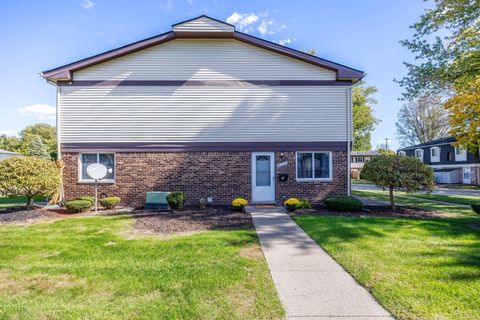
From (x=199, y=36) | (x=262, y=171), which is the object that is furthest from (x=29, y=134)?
(x=262, y=171)

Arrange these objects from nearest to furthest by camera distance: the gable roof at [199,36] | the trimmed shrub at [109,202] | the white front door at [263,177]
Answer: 1. the trimmed shrub at [109,202]
2. the gable roof at [199,36]
3. the white front door at [263,177]

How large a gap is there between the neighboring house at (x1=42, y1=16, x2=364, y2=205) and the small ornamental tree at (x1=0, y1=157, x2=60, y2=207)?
165 cm

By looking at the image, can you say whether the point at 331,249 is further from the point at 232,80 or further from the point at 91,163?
the point at 91,163

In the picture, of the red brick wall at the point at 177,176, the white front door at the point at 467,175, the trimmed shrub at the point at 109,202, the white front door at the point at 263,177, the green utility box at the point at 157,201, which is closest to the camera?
the trimmed shrub at the point at 109,202

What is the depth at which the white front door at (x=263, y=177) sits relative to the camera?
12.3 metres

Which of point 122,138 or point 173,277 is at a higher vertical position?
point 122,138

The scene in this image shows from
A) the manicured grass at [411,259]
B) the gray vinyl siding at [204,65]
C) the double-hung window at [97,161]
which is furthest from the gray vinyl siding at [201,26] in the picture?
the manicured grass at [411,259]

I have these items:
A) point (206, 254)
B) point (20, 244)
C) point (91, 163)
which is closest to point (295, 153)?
point (206, 254)

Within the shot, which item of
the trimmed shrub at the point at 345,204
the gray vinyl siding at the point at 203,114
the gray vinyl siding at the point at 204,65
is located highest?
the gray vinyl siding at the point at 204,65

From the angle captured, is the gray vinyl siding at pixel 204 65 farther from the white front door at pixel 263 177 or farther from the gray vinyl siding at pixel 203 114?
the white front door at pixel 263 177

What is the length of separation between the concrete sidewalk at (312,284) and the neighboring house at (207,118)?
5.59m

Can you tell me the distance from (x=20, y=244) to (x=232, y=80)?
9.23 meters

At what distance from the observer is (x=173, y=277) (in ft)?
14.2

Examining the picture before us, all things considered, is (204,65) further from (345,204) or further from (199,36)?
(345,204)
